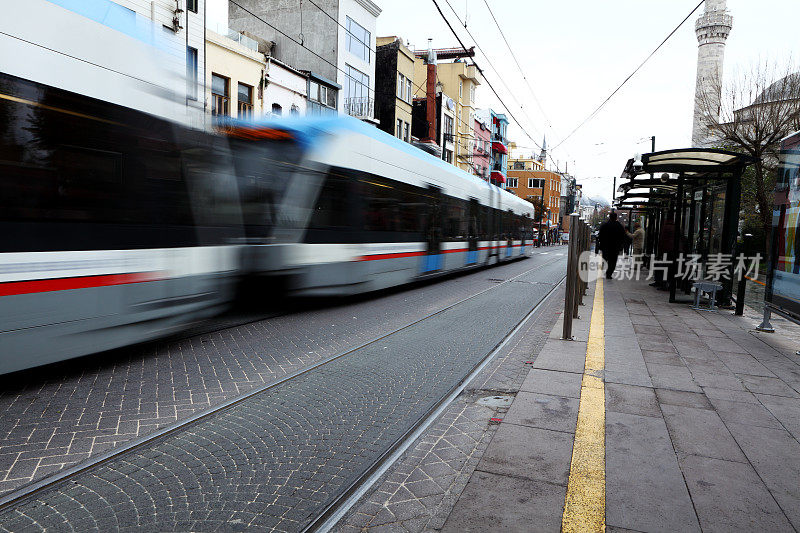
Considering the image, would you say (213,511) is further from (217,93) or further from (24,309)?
(217,93)

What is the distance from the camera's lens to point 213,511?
9.96 ft

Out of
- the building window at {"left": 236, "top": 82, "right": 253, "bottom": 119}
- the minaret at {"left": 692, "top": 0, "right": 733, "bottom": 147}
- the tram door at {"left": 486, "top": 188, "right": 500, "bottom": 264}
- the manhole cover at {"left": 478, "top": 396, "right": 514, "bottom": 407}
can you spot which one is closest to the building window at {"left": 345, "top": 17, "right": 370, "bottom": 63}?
the building window at {"left": 236, "top": 82, "right": 253, "bottom": 119}

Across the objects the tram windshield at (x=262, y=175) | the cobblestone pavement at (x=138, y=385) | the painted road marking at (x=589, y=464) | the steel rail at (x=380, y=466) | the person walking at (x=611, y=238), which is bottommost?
the cobblestone pavement at (x=138, y=385)

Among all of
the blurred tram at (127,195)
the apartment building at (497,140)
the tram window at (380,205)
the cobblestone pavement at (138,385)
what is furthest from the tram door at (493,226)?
the apartment building at (497,140)

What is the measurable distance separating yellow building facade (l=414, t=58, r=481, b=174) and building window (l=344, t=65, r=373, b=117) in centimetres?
2011

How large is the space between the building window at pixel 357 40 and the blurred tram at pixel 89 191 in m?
26.8

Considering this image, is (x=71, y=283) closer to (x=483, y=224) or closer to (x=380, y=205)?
(x=380, y=205)

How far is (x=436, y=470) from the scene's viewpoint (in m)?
3.55

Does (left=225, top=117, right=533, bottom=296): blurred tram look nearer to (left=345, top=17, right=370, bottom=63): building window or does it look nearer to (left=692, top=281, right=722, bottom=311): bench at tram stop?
(left=692, top=281, right=722, bottom=311): bench at tram stop

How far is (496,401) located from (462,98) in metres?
55.5

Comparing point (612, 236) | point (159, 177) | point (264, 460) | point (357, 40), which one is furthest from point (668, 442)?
point (357, 40)

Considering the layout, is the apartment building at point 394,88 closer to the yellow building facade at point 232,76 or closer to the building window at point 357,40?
the building window at point 357,40

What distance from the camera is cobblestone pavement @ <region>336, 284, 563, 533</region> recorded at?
2951 mm

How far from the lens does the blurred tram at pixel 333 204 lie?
873cm
